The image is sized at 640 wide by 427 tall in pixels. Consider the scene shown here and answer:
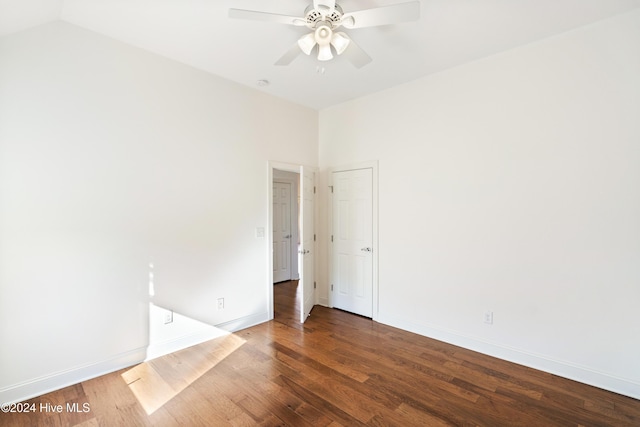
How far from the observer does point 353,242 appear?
4078 millimetres

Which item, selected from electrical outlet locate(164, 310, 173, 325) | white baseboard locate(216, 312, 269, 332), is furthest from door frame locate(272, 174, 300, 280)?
electrical outlet locate(164, 310, 173, 325)

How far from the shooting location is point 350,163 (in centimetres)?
411

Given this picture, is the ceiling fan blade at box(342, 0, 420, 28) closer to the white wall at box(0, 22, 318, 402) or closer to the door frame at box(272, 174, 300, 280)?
the white wall at box(0, 22, 318, 402)

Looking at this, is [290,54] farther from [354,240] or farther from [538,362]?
[538,362]

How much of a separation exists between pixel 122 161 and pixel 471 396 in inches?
140

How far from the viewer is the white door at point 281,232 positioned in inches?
230

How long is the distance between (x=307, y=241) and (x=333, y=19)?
2.60 metres

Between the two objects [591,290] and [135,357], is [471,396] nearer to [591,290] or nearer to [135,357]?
[591,290]

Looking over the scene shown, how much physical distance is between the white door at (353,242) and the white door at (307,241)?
353mm

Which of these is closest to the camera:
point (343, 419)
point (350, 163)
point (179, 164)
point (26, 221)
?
point (343, 419)

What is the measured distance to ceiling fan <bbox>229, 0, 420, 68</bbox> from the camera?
1.80 metres

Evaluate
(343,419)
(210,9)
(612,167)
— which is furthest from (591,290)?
(210,9)

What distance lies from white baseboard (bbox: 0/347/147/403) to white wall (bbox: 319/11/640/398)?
2.78 meters

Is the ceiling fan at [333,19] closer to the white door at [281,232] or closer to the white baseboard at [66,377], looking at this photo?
the white baseboard at [66,377]
